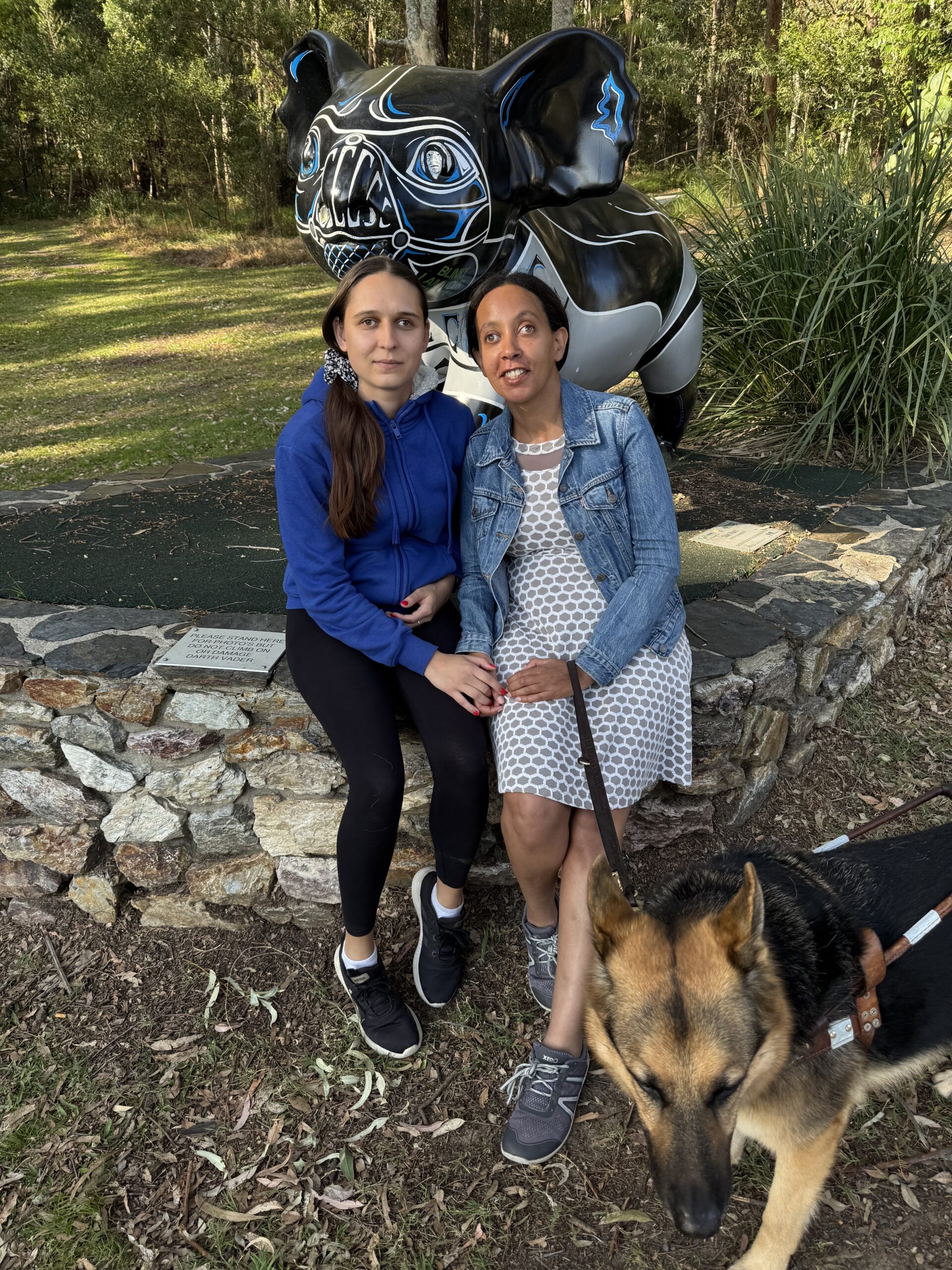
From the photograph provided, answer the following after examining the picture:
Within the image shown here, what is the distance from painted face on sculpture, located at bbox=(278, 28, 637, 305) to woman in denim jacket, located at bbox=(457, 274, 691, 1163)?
259mm

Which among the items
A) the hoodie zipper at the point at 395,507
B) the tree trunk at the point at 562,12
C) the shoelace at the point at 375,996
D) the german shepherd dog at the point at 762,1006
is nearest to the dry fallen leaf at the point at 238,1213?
the shoelace at the point at 375,996

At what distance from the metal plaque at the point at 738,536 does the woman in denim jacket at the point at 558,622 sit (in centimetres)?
170

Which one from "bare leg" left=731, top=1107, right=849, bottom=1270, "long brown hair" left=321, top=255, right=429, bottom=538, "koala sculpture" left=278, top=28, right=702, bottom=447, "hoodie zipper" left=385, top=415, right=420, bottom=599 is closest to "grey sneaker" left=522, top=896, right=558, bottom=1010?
"bare leg" left=731, top=1107, right=849, bottom=1270

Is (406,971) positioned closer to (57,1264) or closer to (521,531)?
(57,1264)

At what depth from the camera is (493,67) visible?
2703mm

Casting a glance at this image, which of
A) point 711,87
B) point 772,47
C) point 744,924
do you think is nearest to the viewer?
point 744,924

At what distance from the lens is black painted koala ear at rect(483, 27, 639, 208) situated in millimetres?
2670

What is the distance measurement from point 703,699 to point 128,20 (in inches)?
1086

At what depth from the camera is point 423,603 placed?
2602 millimetres

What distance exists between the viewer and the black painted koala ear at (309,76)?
2.83 m

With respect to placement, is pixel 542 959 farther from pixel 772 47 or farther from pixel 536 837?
pixel 772 47

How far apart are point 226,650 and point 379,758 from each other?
0.82 meters

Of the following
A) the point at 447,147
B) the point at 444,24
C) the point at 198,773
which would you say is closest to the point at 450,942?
the point at 198,773

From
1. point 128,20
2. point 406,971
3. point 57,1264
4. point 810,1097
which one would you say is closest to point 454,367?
point 406,971
